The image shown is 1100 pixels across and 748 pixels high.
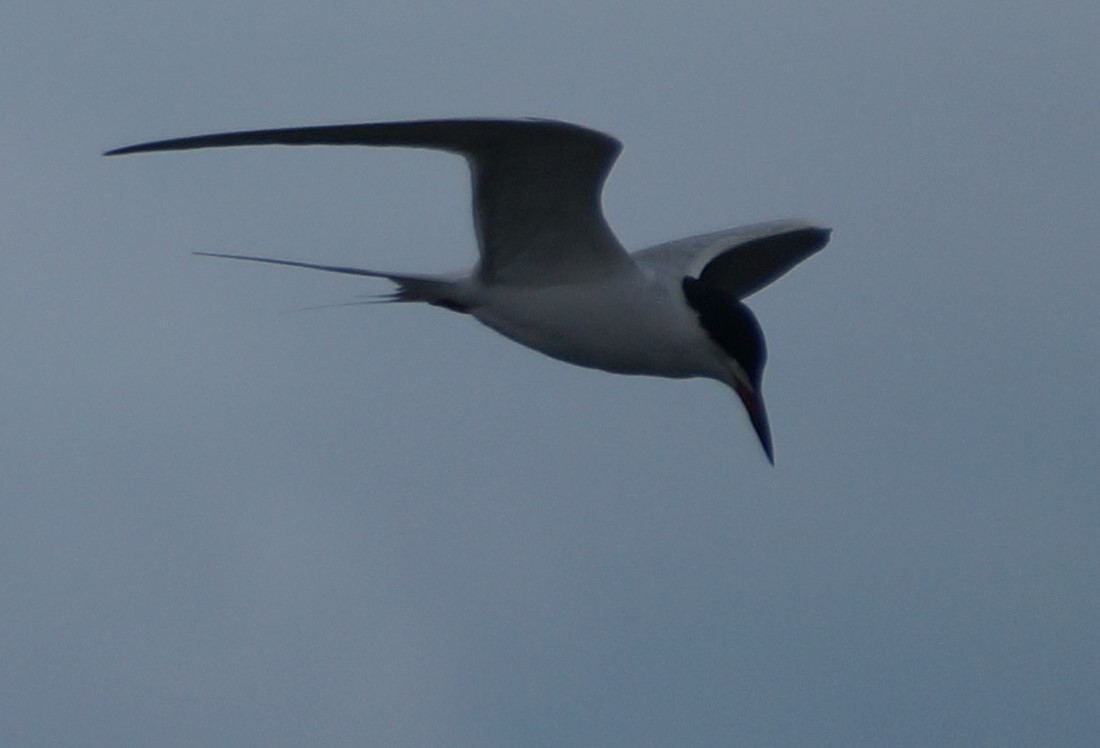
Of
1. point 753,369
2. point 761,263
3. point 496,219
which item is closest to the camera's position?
point 496,219

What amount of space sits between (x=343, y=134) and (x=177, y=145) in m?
0.57

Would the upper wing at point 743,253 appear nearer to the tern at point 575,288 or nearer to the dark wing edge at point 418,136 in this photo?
the tern at point 575,288

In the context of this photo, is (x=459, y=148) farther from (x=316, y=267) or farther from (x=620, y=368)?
(x=620, y=368)

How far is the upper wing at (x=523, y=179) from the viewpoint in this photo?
21.1 ft

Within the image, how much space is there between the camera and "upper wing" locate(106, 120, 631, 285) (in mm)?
6418

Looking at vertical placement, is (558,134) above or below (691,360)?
above

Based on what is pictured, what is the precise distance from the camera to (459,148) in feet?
23.2

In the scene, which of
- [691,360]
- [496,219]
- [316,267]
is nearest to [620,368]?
[691,360]

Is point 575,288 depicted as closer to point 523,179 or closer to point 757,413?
point 523,179

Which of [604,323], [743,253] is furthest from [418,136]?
[743,253]

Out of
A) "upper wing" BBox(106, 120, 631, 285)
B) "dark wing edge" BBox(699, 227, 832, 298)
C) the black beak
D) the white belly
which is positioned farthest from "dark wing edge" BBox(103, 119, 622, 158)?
"dark wing edge" BBox(699, 227, 832, 298)

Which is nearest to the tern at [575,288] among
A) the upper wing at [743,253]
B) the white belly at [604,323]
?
the white belly at [604,323]

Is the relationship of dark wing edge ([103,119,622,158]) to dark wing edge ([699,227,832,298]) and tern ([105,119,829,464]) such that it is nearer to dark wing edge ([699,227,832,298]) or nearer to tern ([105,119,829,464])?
tern ([105,119,829,464])

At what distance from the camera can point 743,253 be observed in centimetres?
969
